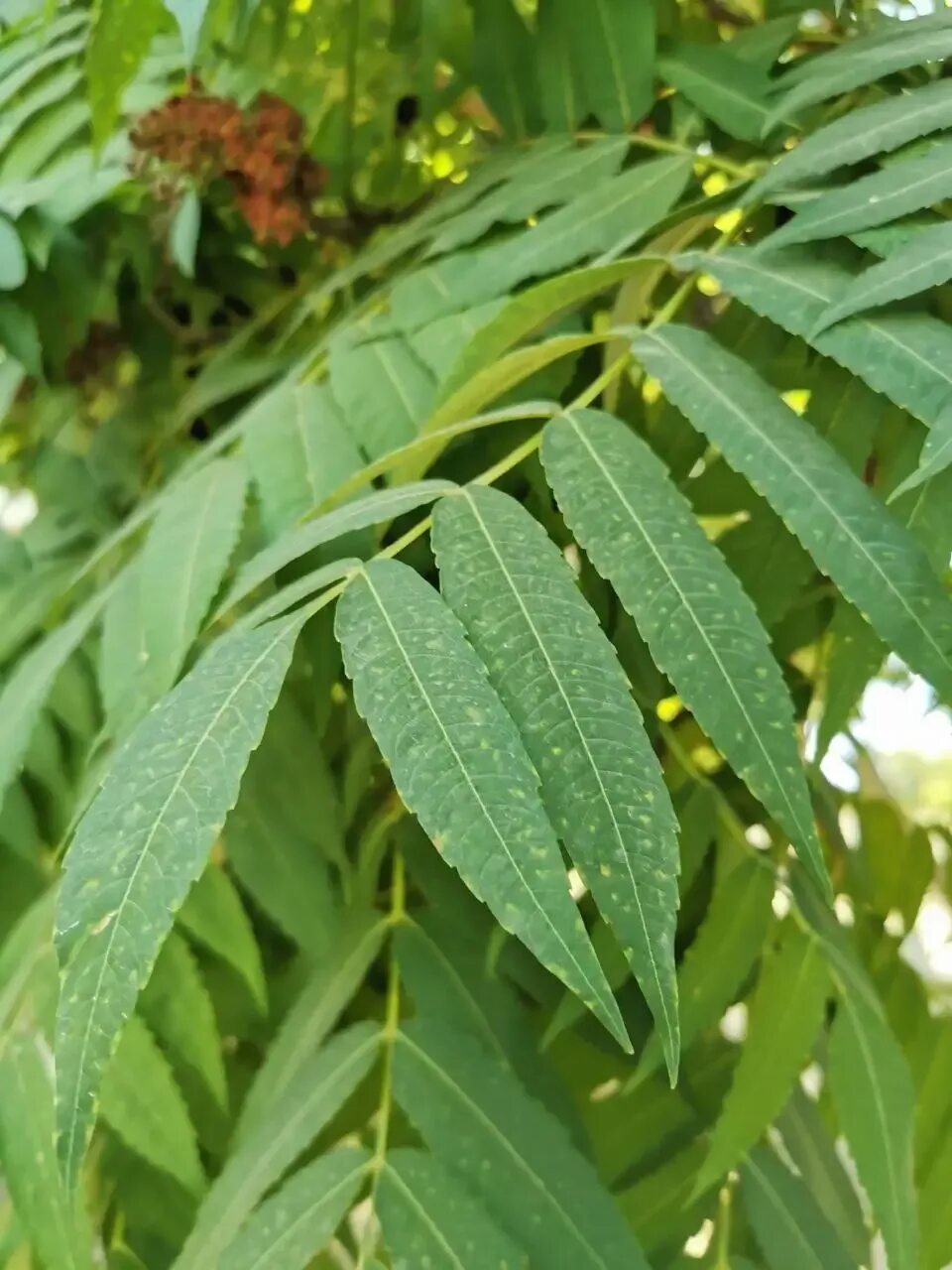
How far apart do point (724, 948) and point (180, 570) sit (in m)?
0.22

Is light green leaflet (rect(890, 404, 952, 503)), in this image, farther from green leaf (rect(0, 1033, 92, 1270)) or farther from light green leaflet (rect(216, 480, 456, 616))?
green leaf (rect(0, 1033, 92, 1270))

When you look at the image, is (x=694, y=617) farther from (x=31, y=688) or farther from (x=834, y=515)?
(x=31, y=688)

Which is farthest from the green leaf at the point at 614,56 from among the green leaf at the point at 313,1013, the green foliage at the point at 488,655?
the green leaf at the point at 313,1013

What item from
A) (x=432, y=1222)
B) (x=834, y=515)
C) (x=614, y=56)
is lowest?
(x=432, y=1222)

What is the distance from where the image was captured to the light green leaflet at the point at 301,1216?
309 mm

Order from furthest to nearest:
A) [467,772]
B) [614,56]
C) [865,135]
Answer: [614,56]
[865,135]
[467,772]

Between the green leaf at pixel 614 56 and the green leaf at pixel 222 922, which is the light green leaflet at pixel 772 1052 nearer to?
the green leaf at pixel 222 922

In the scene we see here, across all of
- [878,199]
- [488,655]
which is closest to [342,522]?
[488,655]

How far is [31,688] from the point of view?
38 centimetres

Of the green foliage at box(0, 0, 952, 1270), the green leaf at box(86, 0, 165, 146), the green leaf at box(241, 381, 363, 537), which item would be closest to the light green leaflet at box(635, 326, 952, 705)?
the green foliage at box(0, 0, 952, 1270)

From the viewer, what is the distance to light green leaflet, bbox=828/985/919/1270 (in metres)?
0.33

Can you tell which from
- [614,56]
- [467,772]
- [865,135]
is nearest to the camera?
[467,772]

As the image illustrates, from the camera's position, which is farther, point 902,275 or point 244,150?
point 244,150

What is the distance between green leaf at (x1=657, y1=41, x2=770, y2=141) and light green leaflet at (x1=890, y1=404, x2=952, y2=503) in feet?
0.62
